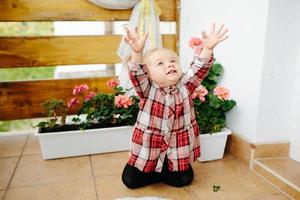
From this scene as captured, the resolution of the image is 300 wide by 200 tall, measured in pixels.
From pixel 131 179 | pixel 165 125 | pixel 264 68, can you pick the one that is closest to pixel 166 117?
pixel 165 125

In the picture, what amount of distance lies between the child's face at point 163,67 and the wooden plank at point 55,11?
3.16 ft

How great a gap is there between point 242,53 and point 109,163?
900 mm

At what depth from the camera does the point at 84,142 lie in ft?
5.21

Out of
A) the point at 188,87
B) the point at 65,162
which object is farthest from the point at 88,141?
the point at 188,87

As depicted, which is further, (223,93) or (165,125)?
(223,93)

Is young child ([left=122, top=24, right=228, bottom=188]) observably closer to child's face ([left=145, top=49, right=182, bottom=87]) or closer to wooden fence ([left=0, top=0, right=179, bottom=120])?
child's face ([left=145, top=49, right=182, bottom=87])

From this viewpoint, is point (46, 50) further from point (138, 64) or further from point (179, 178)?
point (179, 178)

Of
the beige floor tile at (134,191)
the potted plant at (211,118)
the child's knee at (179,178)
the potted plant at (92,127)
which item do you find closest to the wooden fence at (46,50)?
the potted plant at (92,127)

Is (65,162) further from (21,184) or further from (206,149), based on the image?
(206,149)

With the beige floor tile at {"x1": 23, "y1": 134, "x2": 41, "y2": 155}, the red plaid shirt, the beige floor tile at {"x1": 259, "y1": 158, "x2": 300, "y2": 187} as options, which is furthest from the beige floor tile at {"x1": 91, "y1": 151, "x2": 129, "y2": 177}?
the beige floor tile at {"x1": 259, "y1": 158, "x2": 300, "y2": 187}

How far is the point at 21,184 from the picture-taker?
4.28 feet

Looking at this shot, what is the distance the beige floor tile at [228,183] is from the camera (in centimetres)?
121

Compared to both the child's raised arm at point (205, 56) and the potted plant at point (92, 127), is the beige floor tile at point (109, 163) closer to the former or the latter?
the potted plant at point (92, 127)

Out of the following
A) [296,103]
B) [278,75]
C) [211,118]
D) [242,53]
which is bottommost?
[211,118]
